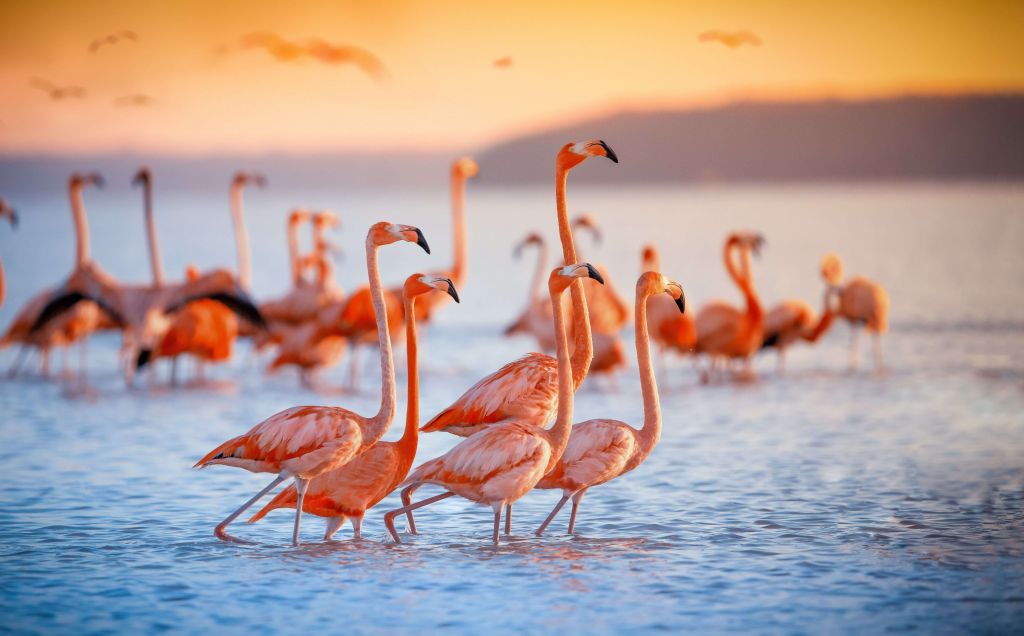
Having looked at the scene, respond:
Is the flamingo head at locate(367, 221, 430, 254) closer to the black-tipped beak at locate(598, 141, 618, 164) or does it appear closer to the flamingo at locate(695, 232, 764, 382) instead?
the black-tipped beak at locate(598, 141, 618, 164)

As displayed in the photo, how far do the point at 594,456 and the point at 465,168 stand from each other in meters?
7.18

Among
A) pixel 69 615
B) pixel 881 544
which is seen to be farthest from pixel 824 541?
pixel 69 615

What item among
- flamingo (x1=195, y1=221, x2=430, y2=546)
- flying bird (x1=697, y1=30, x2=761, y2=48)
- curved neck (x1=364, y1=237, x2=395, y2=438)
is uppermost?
flying bird (x1=697, y1=30, x2=761, y2=48)

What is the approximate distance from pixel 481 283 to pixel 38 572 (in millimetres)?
20585

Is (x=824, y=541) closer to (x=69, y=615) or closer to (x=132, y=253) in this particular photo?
(x=69, y=615)

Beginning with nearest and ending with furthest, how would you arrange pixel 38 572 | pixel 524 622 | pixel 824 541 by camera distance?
pixel 524 622, pixel 38 572, pixel 824 541

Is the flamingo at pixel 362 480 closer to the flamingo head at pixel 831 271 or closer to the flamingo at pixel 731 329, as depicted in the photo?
the flamingo at pixel 731 329

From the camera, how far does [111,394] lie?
11773 millimetres

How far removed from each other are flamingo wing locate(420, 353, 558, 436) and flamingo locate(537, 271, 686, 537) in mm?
222

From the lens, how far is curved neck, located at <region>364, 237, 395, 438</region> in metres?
6.27

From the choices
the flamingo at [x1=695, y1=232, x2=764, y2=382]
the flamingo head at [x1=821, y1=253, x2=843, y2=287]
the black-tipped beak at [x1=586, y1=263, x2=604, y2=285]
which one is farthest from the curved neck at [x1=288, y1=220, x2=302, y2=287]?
the black-tipped beak at [x1=586, y1=263, x2=604, y2=285]

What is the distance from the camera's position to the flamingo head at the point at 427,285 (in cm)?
603

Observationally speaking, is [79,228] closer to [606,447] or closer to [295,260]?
[295,260]

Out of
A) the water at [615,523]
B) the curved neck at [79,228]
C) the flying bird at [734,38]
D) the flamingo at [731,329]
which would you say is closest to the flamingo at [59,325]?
the curved neck at [79,228]
